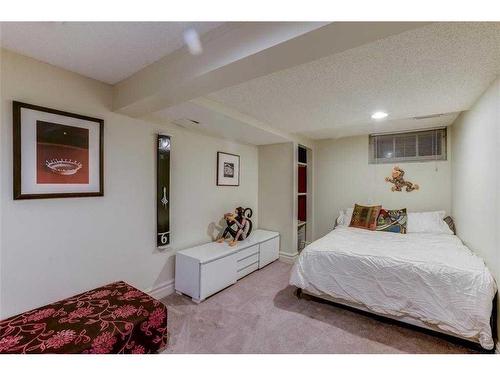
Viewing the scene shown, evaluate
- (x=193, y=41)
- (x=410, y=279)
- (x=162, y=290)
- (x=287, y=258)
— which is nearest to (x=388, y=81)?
(x=193, y=41)

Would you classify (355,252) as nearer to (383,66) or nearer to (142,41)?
(383,66)

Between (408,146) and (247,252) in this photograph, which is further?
(408,146)

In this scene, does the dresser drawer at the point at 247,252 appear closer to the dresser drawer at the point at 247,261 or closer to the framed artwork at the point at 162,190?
the dresser drawer at the point at 247,261

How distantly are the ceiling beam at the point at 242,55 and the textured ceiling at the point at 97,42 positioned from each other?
10cm

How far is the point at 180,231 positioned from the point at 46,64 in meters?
1.93

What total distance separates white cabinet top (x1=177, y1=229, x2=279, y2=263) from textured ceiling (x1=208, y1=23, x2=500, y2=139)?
1661 millimetres

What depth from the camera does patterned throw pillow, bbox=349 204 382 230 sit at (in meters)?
3.34

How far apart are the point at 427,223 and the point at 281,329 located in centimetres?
257

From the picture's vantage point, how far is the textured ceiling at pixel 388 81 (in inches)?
51.0

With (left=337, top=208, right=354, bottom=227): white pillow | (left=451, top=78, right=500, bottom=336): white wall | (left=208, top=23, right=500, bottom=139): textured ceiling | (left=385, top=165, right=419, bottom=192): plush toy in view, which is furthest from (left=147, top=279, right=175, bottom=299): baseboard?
(left=385, top=165, right=419, bottom=192): plush toy

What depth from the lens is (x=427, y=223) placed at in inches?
123

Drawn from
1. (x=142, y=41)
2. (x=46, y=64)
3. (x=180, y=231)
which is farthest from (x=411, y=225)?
Answer: (x=46, y=64)

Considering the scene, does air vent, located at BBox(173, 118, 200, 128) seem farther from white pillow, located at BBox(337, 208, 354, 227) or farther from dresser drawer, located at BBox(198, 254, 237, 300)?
white pillow, located at BBox(337, 208, 354, 227)

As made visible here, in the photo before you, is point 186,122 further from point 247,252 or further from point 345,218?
point 345,218
